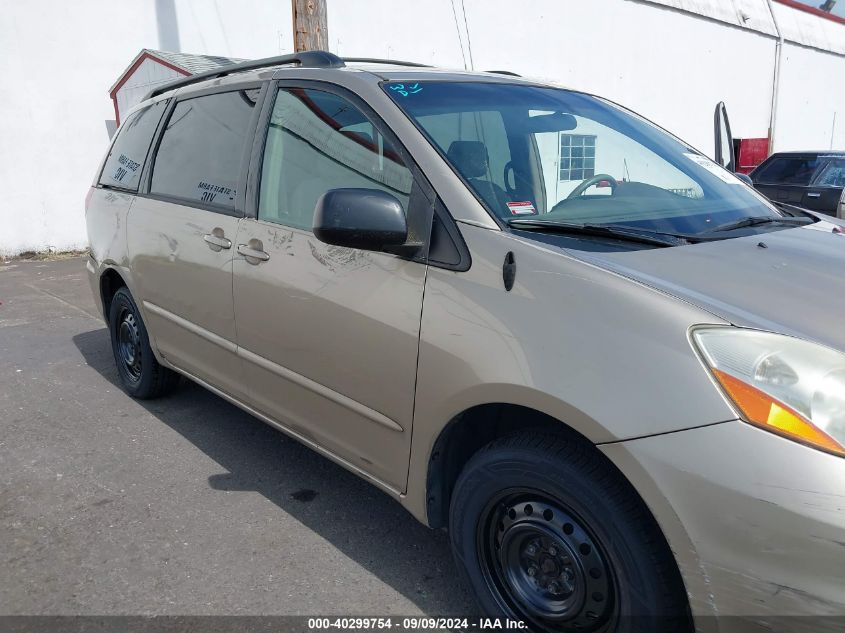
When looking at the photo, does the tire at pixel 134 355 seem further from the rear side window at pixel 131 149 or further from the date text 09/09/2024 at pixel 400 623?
the date text 09/09/2024 at pixel 400 623

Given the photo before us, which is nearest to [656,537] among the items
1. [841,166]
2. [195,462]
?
[195,462]

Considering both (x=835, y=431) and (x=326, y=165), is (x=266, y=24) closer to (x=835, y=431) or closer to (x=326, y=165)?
(x=326, y=165)

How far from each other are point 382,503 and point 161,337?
1545mm

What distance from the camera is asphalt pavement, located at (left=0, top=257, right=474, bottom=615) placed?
100 inches

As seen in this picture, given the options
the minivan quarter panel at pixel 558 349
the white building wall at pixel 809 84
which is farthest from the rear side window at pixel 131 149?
the white building wall at pixel 809 84

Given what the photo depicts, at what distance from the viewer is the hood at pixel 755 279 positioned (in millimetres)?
1767

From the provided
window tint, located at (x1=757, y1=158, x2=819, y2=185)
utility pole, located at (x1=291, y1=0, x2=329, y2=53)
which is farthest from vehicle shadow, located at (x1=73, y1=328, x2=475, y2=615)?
window tint, located at (x1=757, y1=158, x2=819, y2=185)

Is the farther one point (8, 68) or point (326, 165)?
point (8, 68)

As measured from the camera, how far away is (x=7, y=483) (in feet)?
11.1

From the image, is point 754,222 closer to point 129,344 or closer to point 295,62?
point 295,62

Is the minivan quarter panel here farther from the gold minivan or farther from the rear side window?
the rear side window

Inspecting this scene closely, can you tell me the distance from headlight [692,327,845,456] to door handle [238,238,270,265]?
176 cm

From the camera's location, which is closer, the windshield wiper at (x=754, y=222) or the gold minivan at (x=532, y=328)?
the gold minivan at (x=532, y=328)

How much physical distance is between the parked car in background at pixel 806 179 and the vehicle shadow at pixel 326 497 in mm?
7262
